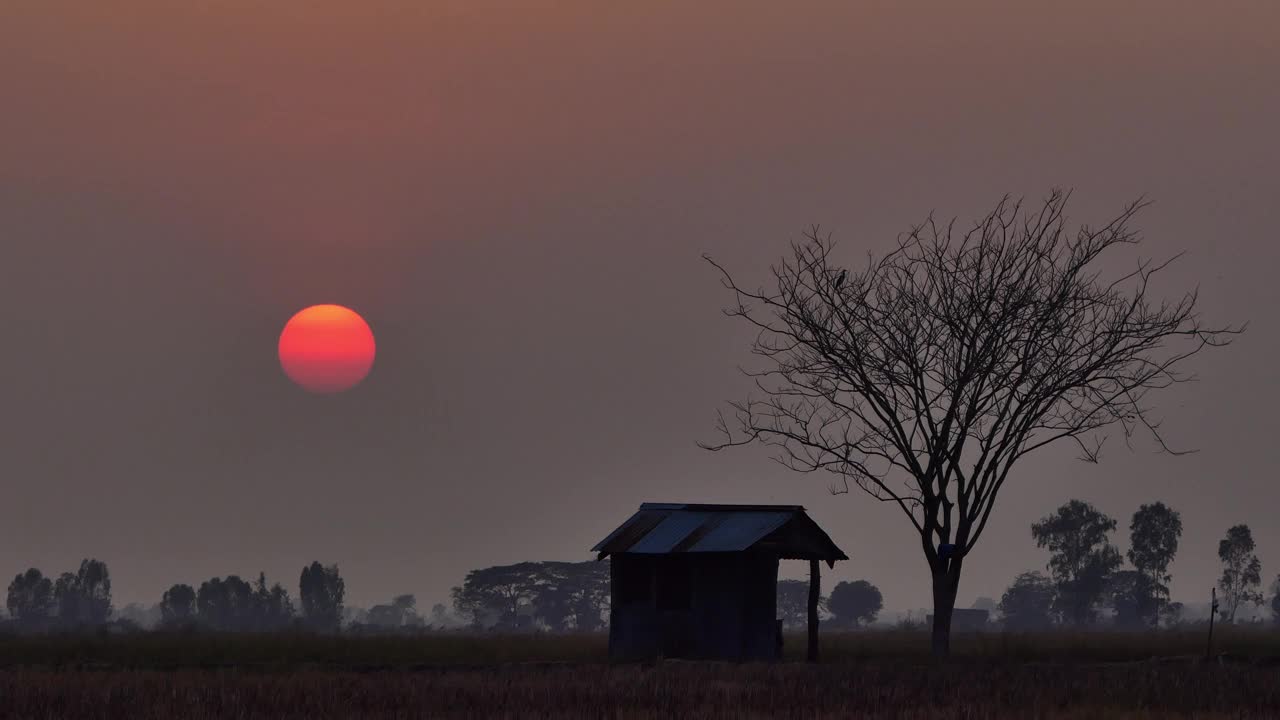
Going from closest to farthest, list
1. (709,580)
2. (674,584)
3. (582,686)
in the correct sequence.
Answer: (582,686) < (709,580) < (674,584)

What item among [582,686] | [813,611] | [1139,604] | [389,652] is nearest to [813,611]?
[813,611]

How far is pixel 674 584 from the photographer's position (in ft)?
154

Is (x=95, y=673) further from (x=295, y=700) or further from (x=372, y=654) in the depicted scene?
(x=372, y=654)

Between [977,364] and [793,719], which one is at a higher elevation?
[977,364]

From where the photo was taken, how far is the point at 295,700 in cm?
2642

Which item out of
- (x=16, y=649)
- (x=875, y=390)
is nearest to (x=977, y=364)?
(x=875, y=390)

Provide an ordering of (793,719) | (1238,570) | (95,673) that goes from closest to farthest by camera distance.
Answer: (793,719) < (95,673) < (1238,570)

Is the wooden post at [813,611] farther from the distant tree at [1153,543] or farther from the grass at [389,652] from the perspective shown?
the distant tree at [1153,543]

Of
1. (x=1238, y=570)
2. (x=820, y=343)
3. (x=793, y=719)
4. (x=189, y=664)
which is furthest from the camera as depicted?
(x=1238, y=570)

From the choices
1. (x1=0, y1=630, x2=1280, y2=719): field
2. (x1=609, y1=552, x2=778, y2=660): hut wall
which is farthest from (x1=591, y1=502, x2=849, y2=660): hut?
(x1=0, y1=630, x2=1280, y2=719): field

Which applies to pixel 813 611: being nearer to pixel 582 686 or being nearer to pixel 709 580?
pixel 709 580

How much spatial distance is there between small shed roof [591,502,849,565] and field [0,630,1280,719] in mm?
3254

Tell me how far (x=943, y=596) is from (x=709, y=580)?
6599mm

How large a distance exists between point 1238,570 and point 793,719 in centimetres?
17684
